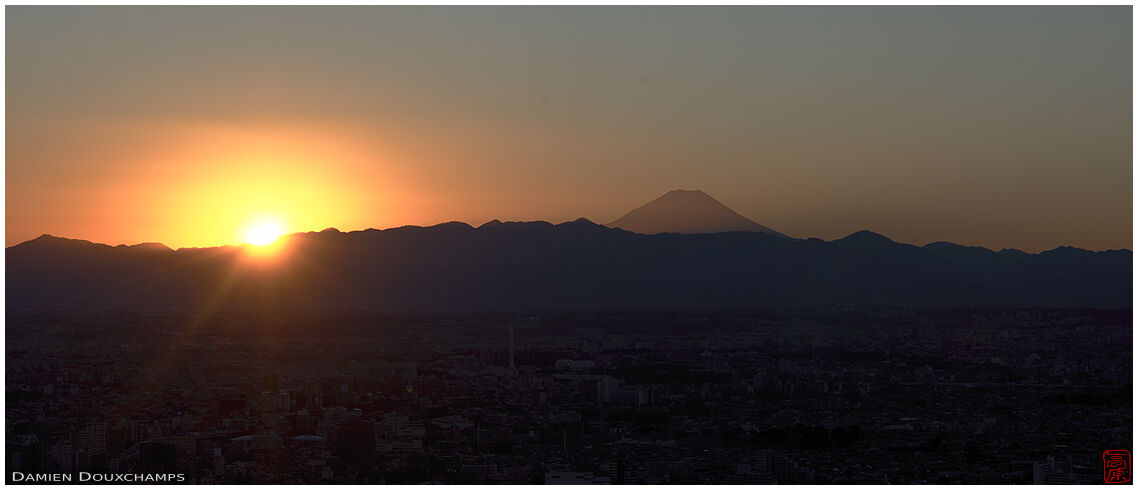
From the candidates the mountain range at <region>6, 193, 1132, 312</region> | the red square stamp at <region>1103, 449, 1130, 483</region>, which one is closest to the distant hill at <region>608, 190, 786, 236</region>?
the mountain range at <region>6, 193, 1132, 312</region>

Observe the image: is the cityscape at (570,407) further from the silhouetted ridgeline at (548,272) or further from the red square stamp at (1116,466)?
the silhouetted ridgeline at (548,272)

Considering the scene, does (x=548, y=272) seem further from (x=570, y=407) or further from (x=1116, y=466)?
(x=1116, y=466)

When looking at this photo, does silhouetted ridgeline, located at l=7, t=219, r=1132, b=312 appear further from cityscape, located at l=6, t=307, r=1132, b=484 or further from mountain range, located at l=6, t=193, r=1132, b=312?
cityscape, located at l=6, t=307, r=1132, b=484

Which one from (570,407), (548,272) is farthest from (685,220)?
(570,407)

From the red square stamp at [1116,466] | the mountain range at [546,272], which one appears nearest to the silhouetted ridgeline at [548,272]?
the mountain range at [546,272]

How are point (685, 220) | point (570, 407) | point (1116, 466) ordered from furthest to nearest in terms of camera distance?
point (685, 220)
point (570, 407)
point (1116, 466)

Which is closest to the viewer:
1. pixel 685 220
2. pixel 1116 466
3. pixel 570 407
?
pixel 1116 466
